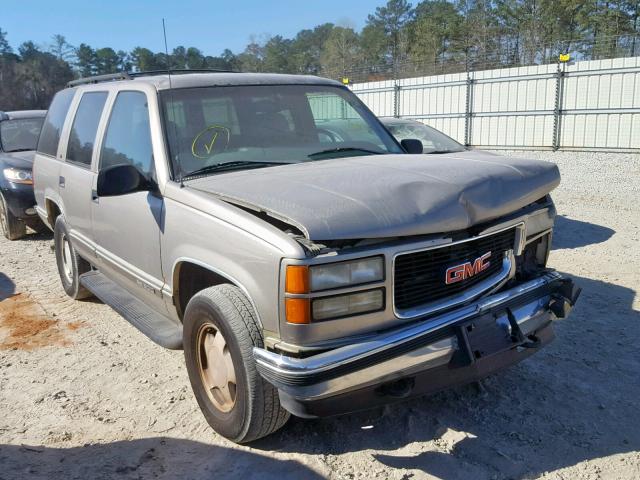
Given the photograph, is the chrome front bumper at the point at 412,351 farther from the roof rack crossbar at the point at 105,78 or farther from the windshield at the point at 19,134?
the windshield at the point at 19,134

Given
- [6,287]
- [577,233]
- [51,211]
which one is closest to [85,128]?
[51,211]

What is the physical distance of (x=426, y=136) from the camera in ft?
27.8

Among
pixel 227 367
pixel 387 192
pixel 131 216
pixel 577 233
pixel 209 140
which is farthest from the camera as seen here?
pixel 577 233

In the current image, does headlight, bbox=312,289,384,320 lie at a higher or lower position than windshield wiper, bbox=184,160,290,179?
lower

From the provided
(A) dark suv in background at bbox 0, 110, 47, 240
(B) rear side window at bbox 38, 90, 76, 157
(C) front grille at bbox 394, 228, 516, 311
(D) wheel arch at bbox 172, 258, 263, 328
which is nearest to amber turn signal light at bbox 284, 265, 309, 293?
(C) front grille at bbox 394, 228, 516, 311

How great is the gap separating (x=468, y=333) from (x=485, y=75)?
1886 cm

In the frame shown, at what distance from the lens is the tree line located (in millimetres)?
23992

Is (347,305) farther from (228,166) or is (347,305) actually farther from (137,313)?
(137,313)

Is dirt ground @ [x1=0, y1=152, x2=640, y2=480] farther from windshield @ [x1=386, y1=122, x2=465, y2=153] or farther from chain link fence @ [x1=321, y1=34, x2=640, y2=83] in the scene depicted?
chain link fence @ [x1=321, y1=34, x2=640, y2=83]

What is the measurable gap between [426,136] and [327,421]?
5842mm

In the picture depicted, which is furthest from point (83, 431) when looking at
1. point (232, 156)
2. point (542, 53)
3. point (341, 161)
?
point (542, 53)

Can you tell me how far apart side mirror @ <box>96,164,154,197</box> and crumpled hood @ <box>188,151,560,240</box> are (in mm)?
350

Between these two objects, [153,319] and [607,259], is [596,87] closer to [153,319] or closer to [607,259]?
[607,259]

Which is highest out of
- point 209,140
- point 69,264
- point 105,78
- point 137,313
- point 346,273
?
point 105,78
